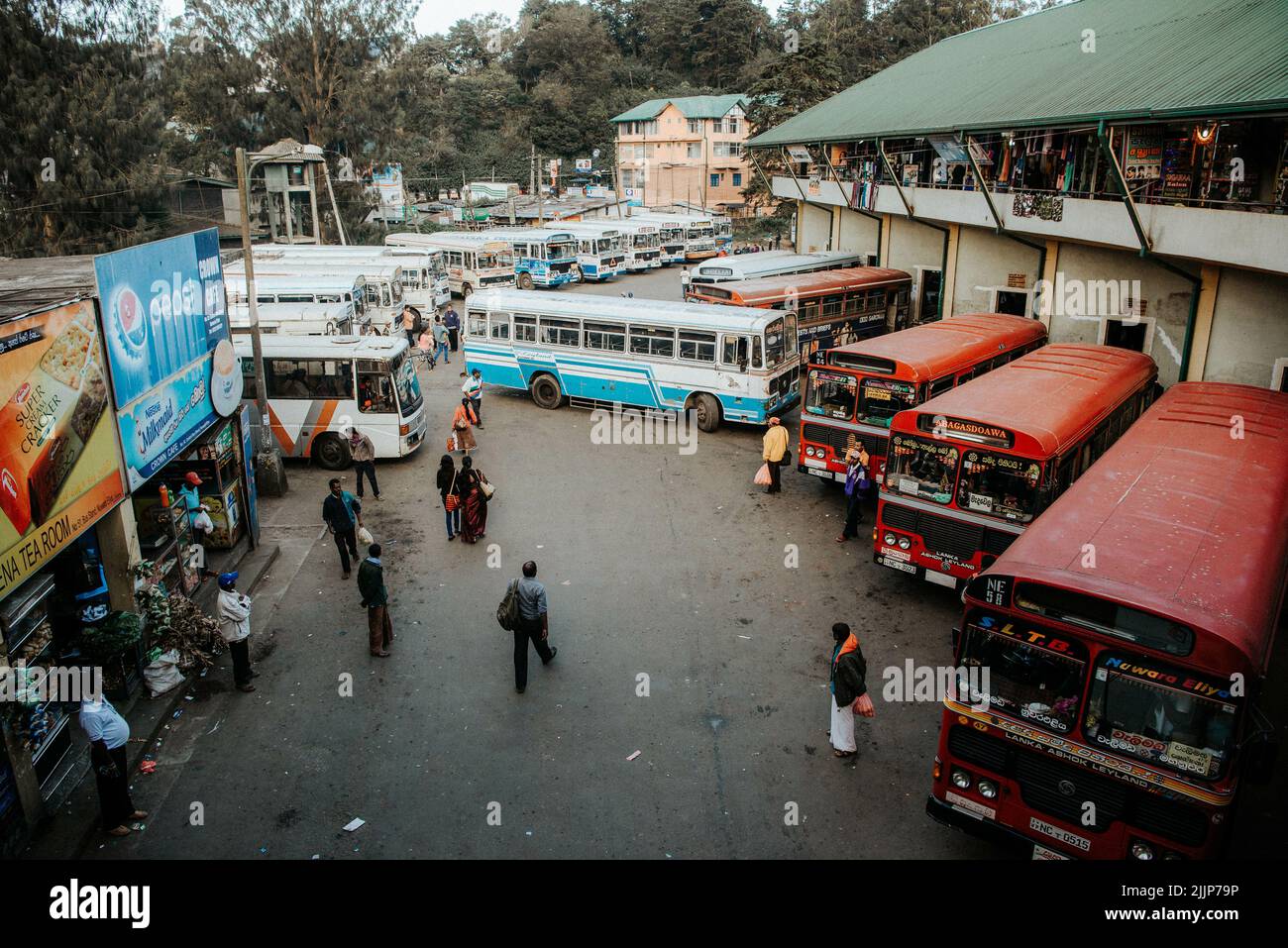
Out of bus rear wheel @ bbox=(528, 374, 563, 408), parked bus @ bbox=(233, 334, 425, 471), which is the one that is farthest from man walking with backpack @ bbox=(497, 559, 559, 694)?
bus rear wheel @ bbox=(528, 374, 563, 408)

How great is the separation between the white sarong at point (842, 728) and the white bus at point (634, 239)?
36223 millimetres

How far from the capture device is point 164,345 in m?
10.3

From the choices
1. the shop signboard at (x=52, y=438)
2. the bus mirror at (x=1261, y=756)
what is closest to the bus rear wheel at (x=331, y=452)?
the shop signboard at (x=52, y=438)

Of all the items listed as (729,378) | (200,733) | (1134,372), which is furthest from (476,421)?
(1134,372)

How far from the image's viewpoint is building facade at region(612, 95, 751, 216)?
67750 mm

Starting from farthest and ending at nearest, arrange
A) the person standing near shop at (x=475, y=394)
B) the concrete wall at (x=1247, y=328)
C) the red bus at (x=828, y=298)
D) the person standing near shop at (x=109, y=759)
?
the red bus at (x=828, y=298), the person standing near shop at (x=475, y=394), the concrete wall at (x=1247, y=328), the person standing near shop at (x=109, y=759)

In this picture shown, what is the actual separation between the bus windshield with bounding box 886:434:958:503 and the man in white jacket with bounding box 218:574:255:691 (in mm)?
7939

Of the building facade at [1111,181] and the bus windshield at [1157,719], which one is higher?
the building facade at [1111,181]

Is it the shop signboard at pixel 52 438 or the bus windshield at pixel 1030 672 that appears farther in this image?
the shop signboard at pixel 52 438

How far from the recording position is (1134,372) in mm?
14023

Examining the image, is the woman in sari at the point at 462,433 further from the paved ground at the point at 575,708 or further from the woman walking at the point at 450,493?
the woman walking at the point at 450,493

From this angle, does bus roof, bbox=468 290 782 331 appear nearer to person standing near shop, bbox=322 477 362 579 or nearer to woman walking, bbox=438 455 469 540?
woman walking, bbox=438 455 469 540

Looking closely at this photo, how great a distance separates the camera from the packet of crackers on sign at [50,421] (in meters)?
7.01

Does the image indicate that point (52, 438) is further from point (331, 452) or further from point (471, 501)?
point (331, 452)
